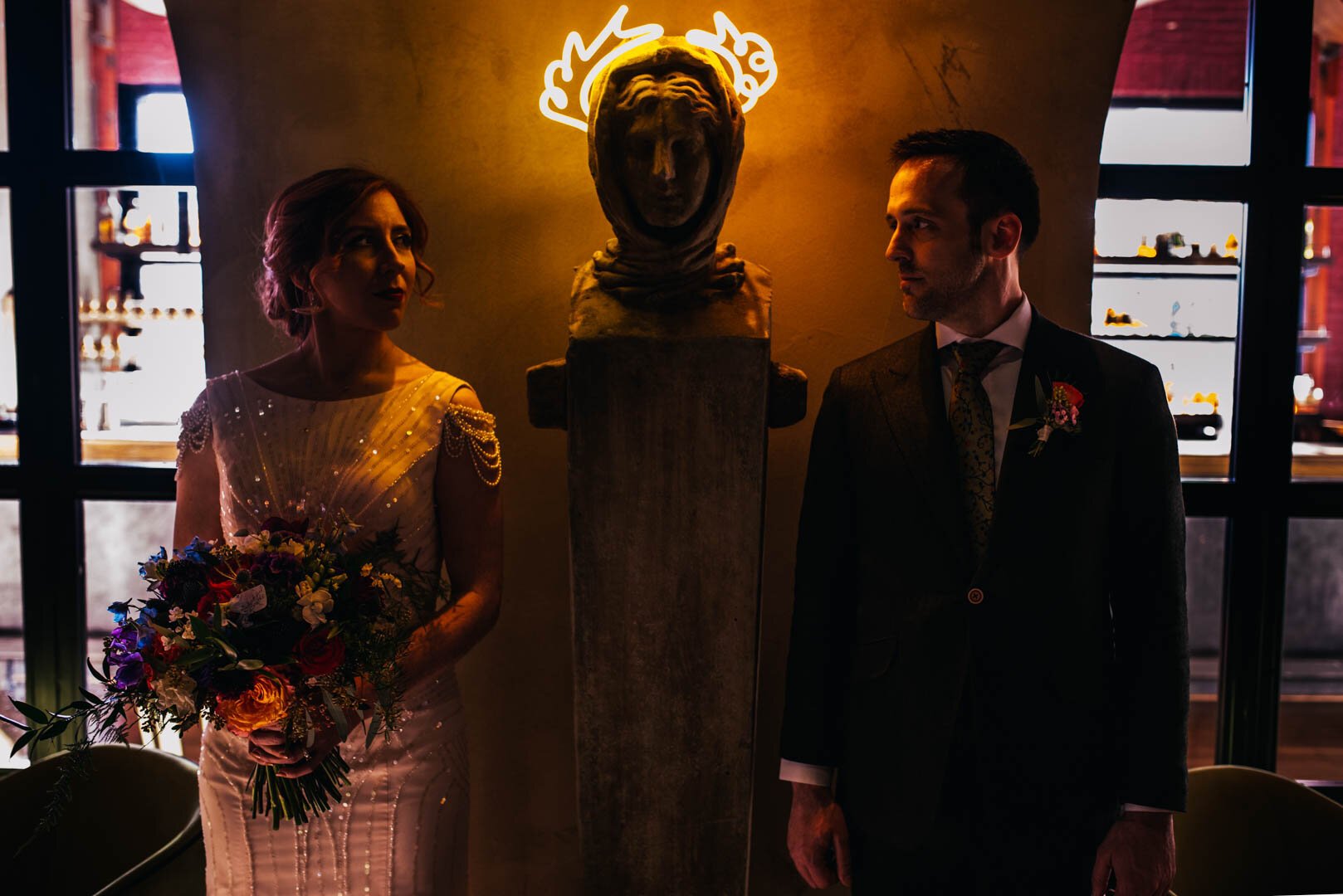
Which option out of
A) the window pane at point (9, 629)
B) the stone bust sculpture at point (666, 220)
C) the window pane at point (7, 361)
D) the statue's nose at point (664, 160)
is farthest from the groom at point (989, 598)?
the window pane at point (9, 629)

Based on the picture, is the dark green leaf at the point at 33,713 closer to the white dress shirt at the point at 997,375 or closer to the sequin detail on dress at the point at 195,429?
the sequin detail on dress at the point at 195,429

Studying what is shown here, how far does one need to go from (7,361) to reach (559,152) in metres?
2.09

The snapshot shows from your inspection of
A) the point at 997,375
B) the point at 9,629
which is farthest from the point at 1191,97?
the point at 9,629

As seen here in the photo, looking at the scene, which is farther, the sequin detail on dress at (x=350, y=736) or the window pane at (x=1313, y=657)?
the window pane at (x=1313, y=657)

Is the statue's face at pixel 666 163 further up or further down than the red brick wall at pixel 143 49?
further down

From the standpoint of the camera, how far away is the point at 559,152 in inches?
98.1

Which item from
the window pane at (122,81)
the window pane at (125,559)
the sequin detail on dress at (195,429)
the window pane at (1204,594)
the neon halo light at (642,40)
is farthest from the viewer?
the window pane at (1204,594)

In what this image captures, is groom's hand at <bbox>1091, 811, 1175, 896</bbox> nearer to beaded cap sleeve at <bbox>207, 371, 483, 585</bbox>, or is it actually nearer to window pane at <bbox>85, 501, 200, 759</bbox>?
beaded cap sleeve at <bbox>207, 371, 483, 585</bbox>

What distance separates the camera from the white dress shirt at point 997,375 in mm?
1741

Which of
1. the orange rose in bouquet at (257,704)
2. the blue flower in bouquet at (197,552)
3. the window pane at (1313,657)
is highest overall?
the blue flower in bouquet at (197,552)

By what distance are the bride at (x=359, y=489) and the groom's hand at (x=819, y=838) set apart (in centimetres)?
70

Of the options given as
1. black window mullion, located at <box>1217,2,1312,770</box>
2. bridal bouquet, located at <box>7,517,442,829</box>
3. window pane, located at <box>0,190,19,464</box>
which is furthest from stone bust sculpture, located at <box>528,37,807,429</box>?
window pane, located at <box>0,190,19,464</box>

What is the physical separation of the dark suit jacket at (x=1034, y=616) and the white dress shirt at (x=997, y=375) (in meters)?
0.04

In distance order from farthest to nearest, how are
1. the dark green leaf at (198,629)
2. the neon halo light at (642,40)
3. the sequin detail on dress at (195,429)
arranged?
the neon halo light at (642,40) → the sequin detail on dress at (195,429) → the dark green leaf at (198,629)
